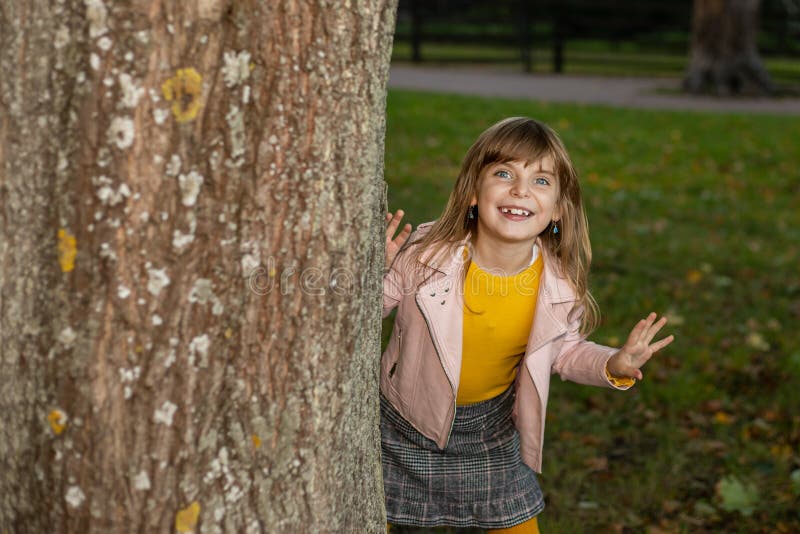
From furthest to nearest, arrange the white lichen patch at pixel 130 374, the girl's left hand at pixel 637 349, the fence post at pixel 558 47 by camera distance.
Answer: the fence post at pixel 558 47 < the girl's left hand at pixel 637 349 < the white lichen patch at pixel 130 374

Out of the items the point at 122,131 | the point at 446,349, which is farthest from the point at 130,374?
the point at 446,349

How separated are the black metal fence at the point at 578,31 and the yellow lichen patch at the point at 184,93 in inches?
777

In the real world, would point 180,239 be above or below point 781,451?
above

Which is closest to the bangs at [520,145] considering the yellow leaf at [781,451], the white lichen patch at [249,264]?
the white lichen patch at [249,264]

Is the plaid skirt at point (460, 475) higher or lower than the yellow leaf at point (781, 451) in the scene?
higher

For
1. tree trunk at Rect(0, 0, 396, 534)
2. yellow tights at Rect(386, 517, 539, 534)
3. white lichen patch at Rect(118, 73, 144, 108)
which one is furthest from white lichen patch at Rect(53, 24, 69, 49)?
yellow tights at Rect(386, 517, 539, 534)

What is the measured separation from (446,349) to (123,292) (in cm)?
109

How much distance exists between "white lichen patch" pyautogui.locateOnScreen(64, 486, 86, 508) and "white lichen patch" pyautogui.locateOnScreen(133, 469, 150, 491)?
10cm

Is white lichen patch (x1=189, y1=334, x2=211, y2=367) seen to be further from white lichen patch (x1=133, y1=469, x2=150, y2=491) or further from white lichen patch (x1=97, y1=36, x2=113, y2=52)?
white lichen patch (x1=97, y1=36, x2=113, y2=52)

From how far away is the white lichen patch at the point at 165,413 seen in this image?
1.66 metres

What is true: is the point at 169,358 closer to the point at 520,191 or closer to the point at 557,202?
the point at 520,191

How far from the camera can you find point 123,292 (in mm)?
1598

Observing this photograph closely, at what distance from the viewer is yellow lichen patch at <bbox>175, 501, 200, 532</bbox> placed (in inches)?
67.8

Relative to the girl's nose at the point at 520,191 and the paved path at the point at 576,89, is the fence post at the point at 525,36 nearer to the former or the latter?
the paved path at the point at 576,89
